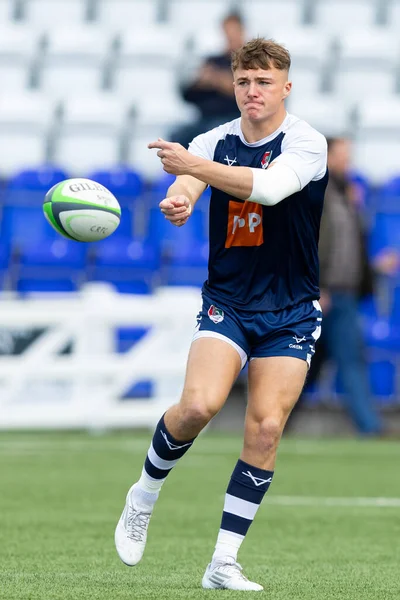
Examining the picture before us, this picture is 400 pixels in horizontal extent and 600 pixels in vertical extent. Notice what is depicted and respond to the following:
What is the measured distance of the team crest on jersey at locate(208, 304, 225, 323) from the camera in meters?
5.42

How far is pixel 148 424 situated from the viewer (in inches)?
515

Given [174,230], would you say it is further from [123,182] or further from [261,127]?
[261,127]

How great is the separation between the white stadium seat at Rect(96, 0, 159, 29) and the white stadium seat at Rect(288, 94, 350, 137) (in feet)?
10.4

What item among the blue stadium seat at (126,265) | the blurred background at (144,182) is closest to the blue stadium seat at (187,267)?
the blurred background at (144,182)

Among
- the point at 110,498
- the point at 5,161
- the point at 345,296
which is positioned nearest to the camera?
the point at 110,498

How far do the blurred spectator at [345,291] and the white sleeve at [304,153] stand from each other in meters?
6.73

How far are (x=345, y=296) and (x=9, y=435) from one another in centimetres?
345

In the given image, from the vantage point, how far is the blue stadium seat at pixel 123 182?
571 inches

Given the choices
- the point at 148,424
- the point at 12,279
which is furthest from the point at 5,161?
the point at 148,424

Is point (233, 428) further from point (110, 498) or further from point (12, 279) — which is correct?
point (110, 498)

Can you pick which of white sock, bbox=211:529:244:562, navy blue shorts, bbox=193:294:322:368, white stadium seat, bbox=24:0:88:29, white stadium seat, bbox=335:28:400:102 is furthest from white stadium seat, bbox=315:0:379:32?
white sock, bbox=211:529:244:562

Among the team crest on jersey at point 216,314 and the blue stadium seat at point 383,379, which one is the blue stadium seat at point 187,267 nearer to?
the blue stadium seat at point 383,379

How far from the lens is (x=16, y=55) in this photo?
1753 cm

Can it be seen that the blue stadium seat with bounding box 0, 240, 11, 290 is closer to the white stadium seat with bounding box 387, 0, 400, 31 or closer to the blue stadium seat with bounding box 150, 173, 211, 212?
the blue stadium seat with bounding box 150, 173, 211, 212
